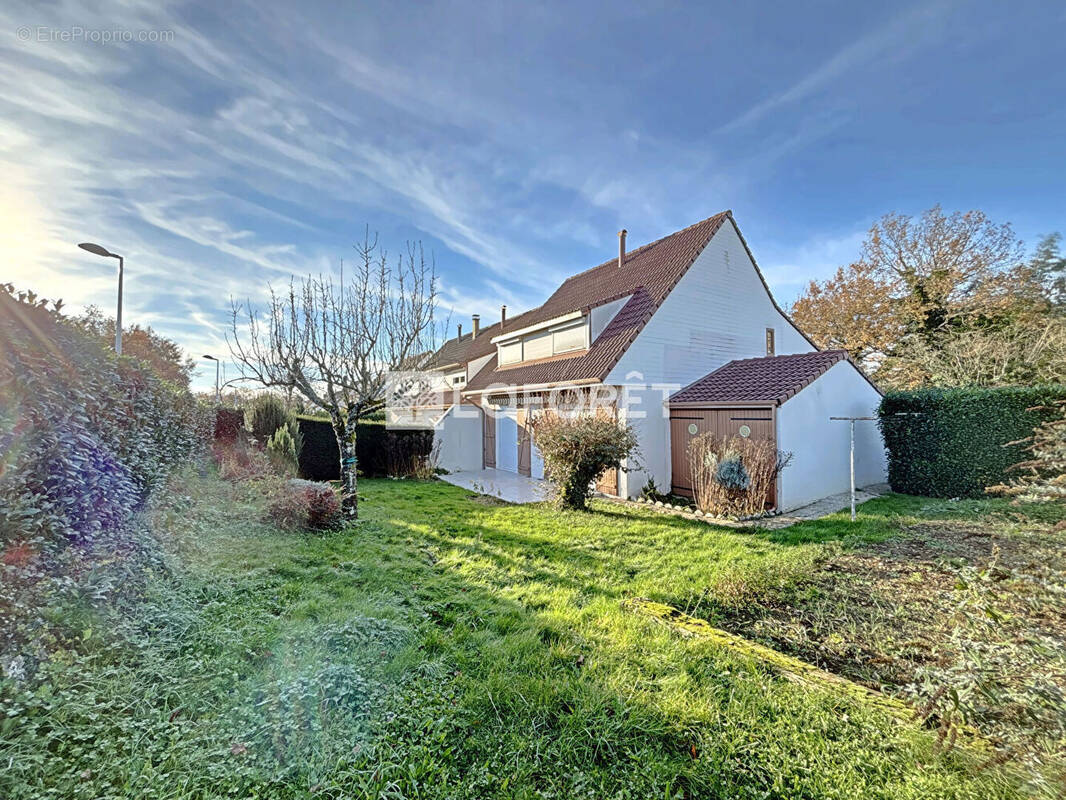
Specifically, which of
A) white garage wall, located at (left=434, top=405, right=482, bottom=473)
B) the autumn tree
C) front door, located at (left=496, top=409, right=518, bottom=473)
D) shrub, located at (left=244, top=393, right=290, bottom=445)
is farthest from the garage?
the autumn tree

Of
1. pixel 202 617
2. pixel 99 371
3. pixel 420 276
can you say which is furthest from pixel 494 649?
pixel 420 276

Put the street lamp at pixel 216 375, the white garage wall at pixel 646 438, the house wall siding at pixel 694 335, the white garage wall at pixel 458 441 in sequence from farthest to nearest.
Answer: the street lamp at pixel 216 375, the white garage wall at pixel 458 441, the house wall siding at pixel 694 335, the white garage wall at pixel 646 438

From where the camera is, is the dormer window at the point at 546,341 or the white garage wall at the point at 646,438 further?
the dormer window at the point at 546,341

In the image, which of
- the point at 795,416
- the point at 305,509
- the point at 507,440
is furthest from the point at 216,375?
the point at 795,416

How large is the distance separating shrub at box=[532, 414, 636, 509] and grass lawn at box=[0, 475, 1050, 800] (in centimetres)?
405

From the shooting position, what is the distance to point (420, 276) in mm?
9047

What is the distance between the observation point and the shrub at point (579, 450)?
9.28m

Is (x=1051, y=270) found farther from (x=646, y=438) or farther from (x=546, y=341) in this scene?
(x=546, y=341)

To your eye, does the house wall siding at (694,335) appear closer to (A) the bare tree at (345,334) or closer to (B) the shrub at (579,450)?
(B) the shrub at (579,450)

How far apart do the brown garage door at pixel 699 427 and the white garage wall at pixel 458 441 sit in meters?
8.32

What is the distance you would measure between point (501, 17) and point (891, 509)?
493 inches

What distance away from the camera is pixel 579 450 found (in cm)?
930

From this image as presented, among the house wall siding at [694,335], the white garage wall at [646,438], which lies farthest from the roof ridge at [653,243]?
the white garage wall at [646,438]

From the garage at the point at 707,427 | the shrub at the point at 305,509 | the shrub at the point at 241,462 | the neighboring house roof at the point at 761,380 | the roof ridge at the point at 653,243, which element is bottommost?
the shrub at the point at 305,509
